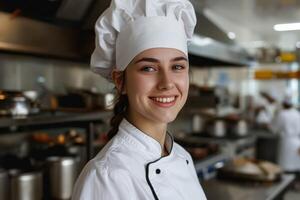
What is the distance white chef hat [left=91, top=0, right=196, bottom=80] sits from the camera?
3.10ft

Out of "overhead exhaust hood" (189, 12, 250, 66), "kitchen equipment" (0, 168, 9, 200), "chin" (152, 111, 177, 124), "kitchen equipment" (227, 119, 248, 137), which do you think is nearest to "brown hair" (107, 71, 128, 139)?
"chin" (152, 111, 177, 124)

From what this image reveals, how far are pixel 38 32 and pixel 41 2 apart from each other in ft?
0.44

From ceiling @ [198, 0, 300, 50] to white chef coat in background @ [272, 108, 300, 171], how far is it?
1076 millimetres

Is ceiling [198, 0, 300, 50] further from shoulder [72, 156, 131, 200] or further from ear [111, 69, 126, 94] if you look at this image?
shoulder [72, 156, 131, 200]

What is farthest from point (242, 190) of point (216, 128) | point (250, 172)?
point (216, 128)

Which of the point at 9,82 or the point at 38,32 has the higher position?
the point at 38,32

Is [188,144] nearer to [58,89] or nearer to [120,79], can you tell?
[58,89]

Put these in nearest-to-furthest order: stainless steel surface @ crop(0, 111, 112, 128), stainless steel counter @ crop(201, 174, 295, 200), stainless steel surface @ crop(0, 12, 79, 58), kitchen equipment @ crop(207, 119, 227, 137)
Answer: stainless steel surface @ crop(0, 111, 112, 128) → stainless steel surface @ crop(0, 12, 79, 58) → stainless steel counter @ crop(201, 174, 295, 200) → kitchen equipment @ crop(207, 119, 227, 137)

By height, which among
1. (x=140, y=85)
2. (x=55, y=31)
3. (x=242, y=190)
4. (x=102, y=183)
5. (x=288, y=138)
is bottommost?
(x=288, y=138)

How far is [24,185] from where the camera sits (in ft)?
4.83

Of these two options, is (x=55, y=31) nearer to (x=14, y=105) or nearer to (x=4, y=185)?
(x=14, y=105)

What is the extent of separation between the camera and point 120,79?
1.02 m

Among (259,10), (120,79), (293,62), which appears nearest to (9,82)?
(120,79)

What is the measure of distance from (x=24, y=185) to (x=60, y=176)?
0.20 m
